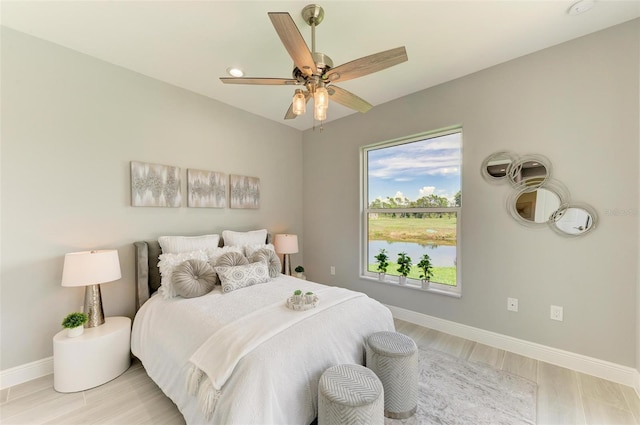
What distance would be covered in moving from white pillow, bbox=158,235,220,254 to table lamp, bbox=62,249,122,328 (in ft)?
1.46

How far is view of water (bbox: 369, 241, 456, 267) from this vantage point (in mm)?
2863

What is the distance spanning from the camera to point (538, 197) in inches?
88.9

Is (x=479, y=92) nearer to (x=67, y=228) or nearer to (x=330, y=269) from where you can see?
(x=330, y=269)

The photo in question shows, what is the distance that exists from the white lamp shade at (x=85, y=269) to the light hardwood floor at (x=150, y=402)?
32.2 inches

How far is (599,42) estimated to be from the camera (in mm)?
2002

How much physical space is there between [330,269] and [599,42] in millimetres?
3578

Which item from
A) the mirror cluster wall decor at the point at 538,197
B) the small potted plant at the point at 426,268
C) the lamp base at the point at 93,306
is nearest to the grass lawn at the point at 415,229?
the small potted plant at the point at 426,268

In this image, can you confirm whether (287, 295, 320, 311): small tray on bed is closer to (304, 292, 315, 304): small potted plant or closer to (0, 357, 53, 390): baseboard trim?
(304, 292, 315, 304): small potted plant

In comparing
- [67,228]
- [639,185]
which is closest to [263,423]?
[67,228]

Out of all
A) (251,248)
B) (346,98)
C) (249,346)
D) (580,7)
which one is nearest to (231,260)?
(251,248)

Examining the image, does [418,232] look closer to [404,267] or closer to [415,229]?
[415,229]

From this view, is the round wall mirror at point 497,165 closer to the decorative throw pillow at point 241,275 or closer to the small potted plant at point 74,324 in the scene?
the decorative throw pillow at point 241,275

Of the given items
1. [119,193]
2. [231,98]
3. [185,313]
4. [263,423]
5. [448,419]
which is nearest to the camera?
[263,423]

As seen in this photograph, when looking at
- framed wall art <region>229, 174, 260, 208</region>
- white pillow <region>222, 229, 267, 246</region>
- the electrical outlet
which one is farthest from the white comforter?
the electrical outlet
